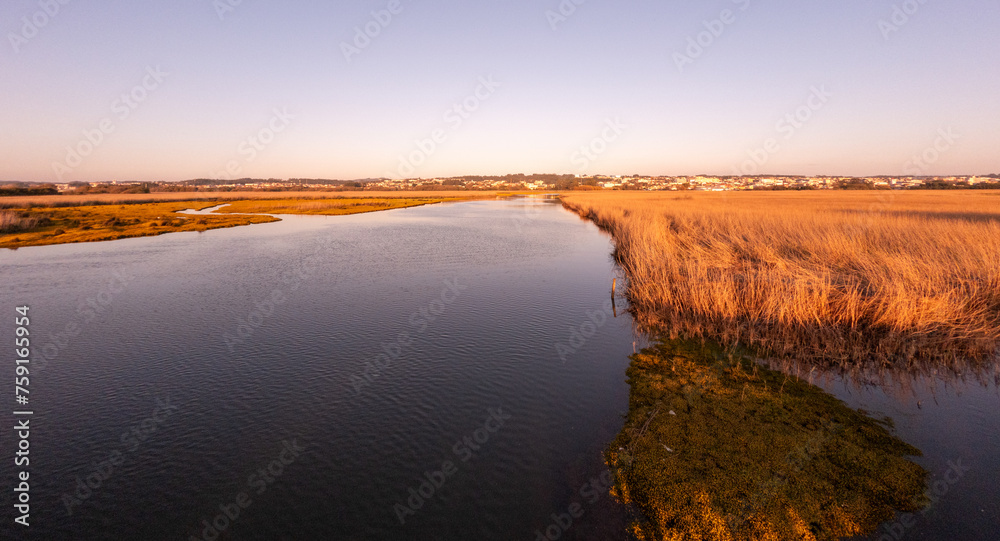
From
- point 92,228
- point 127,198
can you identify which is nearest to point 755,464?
point 92,228

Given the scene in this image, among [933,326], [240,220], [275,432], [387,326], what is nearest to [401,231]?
[240,220]

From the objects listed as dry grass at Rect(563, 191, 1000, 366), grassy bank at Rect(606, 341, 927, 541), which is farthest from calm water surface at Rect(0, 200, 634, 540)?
dry grass at Rect(563, 191, 1000, 366)

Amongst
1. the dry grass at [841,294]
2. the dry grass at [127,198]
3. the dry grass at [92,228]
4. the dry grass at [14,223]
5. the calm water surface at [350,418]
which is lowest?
the calm water surface at [350,418]

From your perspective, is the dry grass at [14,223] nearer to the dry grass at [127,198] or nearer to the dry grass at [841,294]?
the dry grass at [127,198]

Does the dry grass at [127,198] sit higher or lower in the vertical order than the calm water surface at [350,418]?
higher

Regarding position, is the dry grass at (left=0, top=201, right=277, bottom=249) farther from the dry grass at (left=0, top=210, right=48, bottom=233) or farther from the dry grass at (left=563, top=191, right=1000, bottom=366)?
the dry grass at (left=563, top=191, right=1000, bottom=366)

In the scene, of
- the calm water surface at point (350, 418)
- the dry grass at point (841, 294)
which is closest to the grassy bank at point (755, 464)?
the calm water surface at point (350, 418)

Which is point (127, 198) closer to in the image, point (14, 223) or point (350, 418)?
point (14, 223)

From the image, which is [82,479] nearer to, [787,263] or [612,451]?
[612,451]

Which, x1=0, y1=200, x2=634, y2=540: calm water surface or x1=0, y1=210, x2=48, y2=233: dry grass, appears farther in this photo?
x1=0, y1=210, x2=48, y2=233: dry grass
